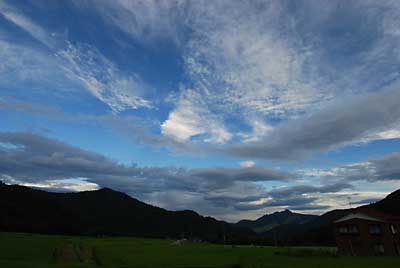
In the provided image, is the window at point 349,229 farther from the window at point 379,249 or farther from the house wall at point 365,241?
the window at point 379,249

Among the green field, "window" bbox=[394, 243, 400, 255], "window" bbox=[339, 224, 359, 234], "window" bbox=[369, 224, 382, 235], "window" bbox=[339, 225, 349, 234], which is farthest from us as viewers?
"window" bbox=[339, 225, 349, 234]

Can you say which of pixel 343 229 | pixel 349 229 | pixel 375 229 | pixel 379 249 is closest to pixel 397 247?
pixel 379 249

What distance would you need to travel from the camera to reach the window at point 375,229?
245 ft

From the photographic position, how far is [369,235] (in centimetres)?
7575

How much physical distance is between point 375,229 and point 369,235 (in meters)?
2.02

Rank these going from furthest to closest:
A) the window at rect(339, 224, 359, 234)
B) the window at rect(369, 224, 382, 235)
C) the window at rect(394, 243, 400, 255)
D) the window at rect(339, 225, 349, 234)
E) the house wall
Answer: the window at rect(339, 225, 349, 234), the window at rect(339, 224, 359, 234), the window at rect(369, 224, 382, 235), the house wall, the window at rect(394, 243, 400, 255)

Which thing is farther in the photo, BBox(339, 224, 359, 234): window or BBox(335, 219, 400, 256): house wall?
BBox(339, 224, 359, 234): window

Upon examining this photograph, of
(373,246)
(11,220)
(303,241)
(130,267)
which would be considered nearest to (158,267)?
(130,267)

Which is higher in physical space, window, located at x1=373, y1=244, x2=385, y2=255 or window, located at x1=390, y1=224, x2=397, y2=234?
window, located at x1=390, y1=224, x2=397, y2=234

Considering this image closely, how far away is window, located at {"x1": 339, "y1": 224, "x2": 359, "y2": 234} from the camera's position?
7869 cm

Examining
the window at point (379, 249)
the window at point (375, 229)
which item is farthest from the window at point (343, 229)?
the window at point (379, 249)

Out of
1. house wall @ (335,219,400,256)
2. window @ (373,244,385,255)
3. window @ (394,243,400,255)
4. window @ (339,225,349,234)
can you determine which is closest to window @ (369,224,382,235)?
house wall @ (335,219,400,256)

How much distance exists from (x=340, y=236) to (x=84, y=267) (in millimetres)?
66536

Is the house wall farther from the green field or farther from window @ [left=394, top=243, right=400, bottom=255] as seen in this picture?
the green field
